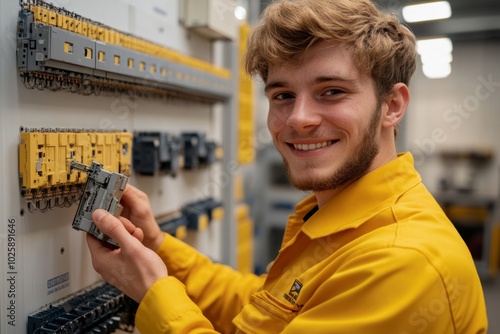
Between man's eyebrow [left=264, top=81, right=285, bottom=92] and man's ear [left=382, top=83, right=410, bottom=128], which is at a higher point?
man's eyebrow [left=264, top=81, right=285, bottom=92]

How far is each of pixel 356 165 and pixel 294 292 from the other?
1.10ft

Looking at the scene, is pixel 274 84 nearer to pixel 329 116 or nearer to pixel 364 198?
pixel 329 116

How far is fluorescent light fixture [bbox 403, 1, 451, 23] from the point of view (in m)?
3.58

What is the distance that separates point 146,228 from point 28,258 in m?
0.34

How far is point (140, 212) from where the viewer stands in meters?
1.28

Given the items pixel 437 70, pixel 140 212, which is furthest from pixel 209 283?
pixel 437 70

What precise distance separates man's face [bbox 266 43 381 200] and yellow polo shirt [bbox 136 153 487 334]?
6 cm

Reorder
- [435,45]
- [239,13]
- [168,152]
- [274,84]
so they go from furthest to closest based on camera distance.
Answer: [435,45] → [239,13] → [168,152] → [274,84]

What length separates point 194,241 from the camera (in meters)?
1.97

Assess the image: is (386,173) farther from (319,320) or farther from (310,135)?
(319,320)

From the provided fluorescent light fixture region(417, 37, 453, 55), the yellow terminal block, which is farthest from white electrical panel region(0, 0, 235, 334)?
fluorescent light fixture region(417, 37, 453, 55)

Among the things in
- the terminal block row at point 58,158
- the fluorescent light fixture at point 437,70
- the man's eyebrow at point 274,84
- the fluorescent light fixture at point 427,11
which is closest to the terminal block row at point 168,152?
the terminal block row at point 58,158

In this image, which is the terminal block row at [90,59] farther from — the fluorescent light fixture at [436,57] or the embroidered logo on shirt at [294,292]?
the fluorescent light fixture at [436,57]

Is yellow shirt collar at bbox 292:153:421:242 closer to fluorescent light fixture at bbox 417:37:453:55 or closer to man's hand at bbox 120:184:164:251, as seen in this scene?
man's hand at bbox 120:184:164:251
